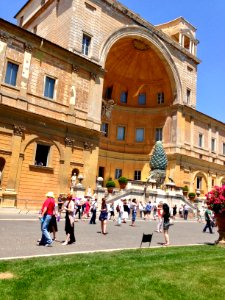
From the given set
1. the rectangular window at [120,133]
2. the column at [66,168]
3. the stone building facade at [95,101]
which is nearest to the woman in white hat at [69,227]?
the stone building facade at [95,101]

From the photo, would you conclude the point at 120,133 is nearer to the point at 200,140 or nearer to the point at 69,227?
the point at 200,140

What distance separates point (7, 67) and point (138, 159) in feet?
72.5

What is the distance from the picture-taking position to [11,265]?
6.11 metres

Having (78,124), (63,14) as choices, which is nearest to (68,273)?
(78,124)

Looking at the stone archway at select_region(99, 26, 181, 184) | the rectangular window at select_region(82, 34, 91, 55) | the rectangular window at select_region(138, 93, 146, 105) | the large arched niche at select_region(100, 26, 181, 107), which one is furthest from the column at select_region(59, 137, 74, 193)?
the rectangular window at select_region(138, 93, 146, 105)

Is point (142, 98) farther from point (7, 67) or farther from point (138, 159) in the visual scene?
point (7, 67)

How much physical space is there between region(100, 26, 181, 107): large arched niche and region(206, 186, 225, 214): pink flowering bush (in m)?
26.0

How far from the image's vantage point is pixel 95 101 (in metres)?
27.8

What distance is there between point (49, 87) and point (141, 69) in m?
19.2

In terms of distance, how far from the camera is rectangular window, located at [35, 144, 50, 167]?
23.7 m

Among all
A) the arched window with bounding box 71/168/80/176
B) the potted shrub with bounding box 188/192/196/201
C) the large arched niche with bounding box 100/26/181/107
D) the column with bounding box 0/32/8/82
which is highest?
the large arched niche with bounding box 100/26/181/107

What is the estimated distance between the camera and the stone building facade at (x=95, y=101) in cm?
2270

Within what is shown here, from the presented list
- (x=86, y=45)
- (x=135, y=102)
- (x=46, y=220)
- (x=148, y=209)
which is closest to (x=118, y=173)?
(x=135, y=102)

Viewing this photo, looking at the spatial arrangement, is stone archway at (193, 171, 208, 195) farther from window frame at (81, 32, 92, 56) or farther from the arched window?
window frame at (81, 32, 92, 56)
